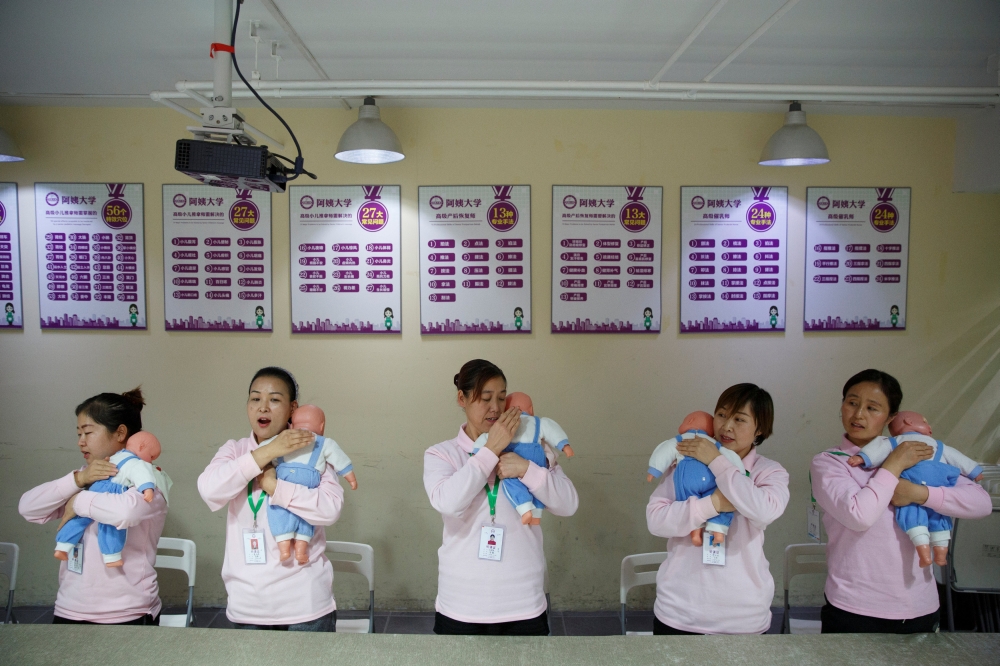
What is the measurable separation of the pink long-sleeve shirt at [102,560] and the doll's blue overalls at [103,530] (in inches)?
1.4

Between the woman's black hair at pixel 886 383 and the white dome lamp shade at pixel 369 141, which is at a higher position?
the white dome lamp shade at pixel 369 141

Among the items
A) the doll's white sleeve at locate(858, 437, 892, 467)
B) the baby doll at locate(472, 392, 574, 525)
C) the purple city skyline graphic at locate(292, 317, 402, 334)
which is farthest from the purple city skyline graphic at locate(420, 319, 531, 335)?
the doll's white sleeve at locate(858, 437, 892, 467)

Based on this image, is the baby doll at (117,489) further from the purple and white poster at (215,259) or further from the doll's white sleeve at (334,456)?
the purple and white poster at (215,259)

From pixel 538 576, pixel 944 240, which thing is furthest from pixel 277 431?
pixel 944 240

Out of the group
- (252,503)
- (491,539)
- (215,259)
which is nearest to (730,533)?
(491,539)

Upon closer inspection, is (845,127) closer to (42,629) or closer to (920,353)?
(920,353)

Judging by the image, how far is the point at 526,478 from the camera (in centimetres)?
230

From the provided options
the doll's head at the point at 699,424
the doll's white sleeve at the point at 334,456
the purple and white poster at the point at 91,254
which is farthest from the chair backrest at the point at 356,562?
the purple and white poster at the point at 91,254

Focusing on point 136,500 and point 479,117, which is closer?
point 136,500

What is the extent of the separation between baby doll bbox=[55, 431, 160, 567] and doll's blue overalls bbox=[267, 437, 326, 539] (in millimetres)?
508

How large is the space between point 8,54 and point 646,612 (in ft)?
16.2

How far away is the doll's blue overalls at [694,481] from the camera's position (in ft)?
7.39

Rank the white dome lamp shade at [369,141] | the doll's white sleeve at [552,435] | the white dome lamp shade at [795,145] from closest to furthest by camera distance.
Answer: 1. the doll's white sleeve at [552,435]
2. the white dome lamp shade at [369,141]
3. the white dome lamp shade at [795,145]

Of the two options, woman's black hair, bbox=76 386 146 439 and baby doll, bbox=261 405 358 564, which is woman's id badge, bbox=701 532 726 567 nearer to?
baby doll, bbox=261 405 358 564
